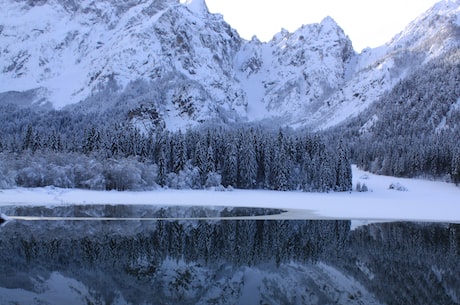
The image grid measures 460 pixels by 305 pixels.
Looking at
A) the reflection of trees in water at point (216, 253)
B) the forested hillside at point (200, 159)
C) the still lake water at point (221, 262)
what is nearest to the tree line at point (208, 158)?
the forested hillside at point (200, 159)

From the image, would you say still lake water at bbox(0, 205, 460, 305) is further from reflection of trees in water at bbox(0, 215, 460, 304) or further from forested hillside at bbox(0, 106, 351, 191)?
forested hillside at bbox(0, 106, 351, 191)

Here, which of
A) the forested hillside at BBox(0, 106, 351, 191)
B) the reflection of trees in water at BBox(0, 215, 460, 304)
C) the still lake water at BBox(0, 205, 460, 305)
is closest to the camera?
the still lake water at BBox(0, 205, 460, 305)

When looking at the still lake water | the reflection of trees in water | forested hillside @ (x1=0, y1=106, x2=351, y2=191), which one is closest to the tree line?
forested hillside @ (x1=0, y1=106, x2=351, y2=191)

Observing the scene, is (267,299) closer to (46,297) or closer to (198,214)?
(46,297)

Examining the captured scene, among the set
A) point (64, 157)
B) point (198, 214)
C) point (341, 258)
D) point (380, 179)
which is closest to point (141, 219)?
point (198, 214)

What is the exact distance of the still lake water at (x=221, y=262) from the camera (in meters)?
22.6

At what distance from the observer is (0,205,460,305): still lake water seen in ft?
74.2

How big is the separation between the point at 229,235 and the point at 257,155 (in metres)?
73.0

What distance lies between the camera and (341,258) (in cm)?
3219

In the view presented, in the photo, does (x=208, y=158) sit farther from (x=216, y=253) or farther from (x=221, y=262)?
(x=221, y=262)

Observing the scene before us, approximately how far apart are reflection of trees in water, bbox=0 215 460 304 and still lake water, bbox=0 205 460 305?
0.07m

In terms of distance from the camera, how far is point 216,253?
107 feet

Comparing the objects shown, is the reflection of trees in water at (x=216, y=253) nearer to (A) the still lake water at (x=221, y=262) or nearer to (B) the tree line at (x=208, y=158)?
(A) the still lake water at (x=221, y=262)

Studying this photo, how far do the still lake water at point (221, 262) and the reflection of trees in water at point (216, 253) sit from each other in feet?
0.23
